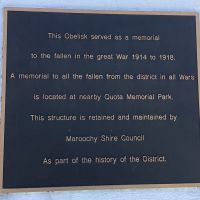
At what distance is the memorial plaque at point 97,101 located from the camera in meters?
3.21

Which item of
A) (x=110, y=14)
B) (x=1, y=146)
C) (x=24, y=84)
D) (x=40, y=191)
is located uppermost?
(x=110, y=14)

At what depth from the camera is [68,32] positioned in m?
3.39

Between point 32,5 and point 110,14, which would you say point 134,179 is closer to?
point 110,14

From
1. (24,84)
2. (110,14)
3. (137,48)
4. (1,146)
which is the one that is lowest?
(1,146)

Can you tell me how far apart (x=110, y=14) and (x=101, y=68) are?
0.51 meters

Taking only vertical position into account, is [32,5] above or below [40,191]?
above

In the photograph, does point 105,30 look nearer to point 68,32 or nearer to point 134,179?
point 68,32

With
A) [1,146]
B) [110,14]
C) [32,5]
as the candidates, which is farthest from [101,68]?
[1,146]

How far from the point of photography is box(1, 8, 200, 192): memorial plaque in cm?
321

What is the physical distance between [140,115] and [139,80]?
311 mm

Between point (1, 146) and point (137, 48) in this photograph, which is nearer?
point (1, 146)

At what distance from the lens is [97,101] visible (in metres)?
3.32

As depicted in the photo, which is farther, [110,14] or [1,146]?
[110,14]

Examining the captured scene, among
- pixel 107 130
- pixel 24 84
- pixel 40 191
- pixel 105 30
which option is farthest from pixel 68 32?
pixel 40 191
